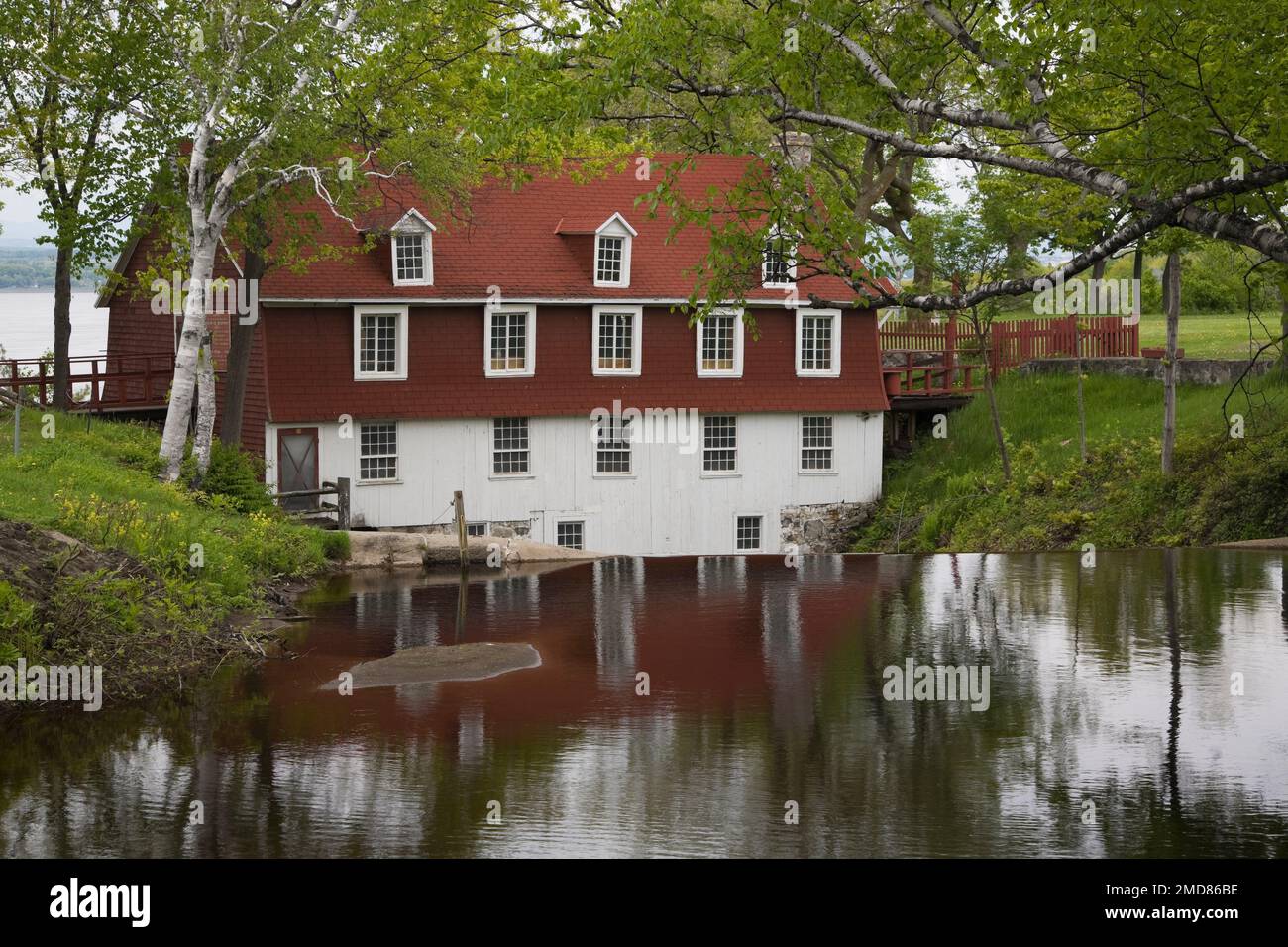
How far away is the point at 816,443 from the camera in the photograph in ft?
148

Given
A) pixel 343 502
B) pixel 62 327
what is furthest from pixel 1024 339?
pixel 62 327

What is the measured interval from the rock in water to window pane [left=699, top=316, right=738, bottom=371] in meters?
21.9

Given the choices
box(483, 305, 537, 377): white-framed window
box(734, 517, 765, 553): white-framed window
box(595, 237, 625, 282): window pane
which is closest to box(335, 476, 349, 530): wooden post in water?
box(483, 305, 537, 377): white-framed window

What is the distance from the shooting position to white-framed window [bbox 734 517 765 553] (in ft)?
145

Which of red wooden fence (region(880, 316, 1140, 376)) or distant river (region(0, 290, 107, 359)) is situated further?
distant river (region(0, 290, 107, 359))

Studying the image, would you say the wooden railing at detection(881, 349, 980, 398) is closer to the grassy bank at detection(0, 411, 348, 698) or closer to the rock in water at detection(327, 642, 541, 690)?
the grassy bank at detection(0, 411, 348, 698)

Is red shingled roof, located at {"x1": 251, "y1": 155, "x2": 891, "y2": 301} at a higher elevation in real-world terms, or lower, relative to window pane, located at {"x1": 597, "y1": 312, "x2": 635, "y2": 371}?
higher

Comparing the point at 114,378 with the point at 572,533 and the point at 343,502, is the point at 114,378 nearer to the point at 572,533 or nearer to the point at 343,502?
the point at 343,502

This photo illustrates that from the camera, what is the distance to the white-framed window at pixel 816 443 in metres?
44.9

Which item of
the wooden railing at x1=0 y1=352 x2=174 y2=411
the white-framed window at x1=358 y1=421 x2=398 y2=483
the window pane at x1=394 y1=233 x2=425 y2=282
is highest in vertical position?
the window pane at x1=394 y1=233 x2=425 y2=282

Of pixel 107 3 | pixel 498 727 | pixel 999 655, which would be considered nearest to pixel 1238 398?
pixel 999 655

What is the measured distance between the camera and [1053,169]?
19.3m
